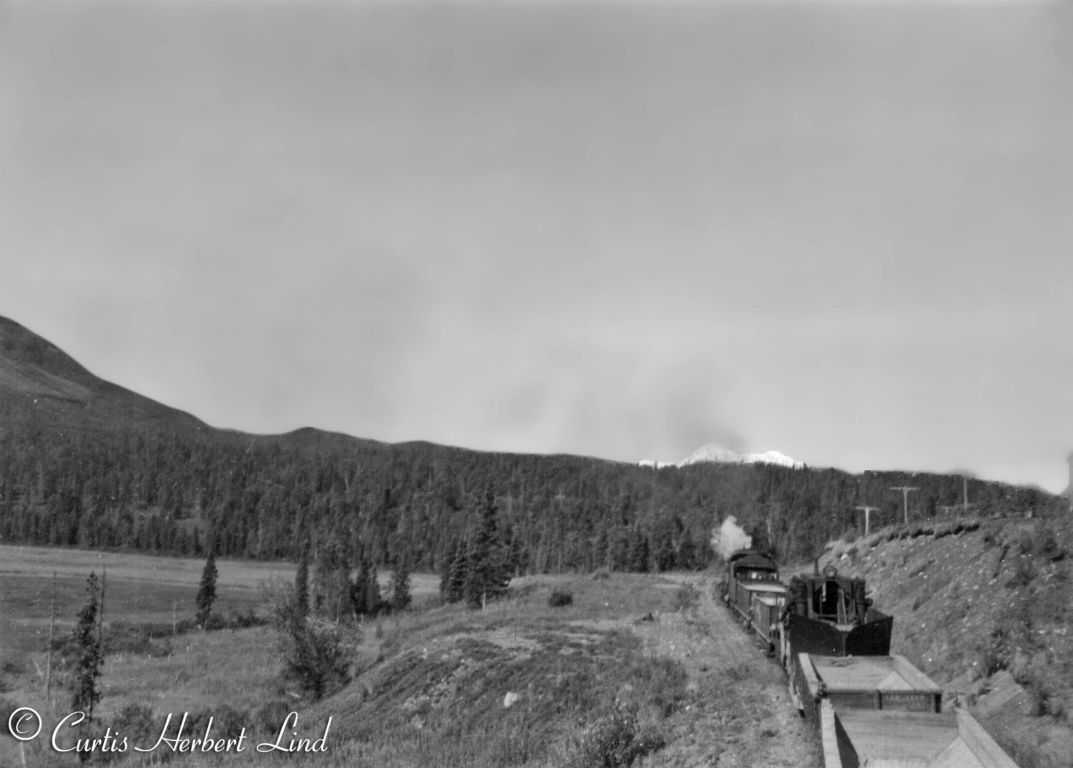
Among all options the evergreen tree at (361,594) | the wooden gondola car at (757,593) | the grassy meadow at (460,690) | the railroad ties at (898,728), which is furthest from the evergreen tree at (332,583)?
the railroad ties at (898,728)

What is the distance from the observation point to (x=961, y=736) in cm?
1142

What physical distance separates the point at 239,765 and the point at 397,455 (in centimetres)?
13140

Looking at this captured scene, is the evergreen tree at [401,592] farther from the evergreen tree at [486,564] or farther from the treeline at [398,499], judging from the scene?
the evergreen tree at [486,564]

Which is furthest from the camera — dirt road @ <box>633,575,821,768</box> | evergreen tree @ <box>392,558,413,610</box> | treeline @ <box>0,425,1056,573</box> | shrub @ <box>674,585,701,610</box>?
treeline @ <box>0,425,1056,573</box>

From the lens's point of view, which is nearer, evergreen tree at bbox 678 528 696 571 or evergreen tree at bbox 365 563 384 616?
evergreen tree at bbox 365 563 384 616

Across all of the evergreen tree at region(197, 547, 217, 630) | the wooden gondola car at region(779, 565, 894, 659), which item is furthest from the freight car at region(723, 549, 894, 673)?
the evergreen tree at region(197, 547, 217, 630)

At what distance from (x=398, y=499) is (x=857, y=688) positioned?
117010 mm

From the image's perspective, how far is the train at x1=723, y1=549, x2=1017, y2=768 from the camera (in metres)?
11.3

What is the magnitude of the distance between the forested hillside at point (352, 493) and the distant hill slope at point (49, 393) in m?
0.23

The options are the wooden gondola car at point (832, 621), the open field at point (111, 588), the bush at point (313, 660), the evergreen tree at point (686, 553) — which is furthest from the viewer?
the evergreen tree at point (686, 553)

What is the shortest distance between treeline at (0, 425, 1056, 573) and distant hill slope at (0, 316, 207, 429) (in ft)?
8.00

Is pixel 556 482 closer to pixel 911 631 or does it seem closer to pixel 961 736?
pixel 911 631

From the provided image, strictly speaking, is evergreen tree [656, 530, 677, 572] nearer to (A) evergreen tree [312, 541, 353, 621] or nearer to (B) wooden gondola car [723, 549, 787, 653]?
(A) evergreen tree [312, 541, 353, 621]

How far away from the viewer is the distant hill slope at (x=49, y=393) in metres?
74.6
